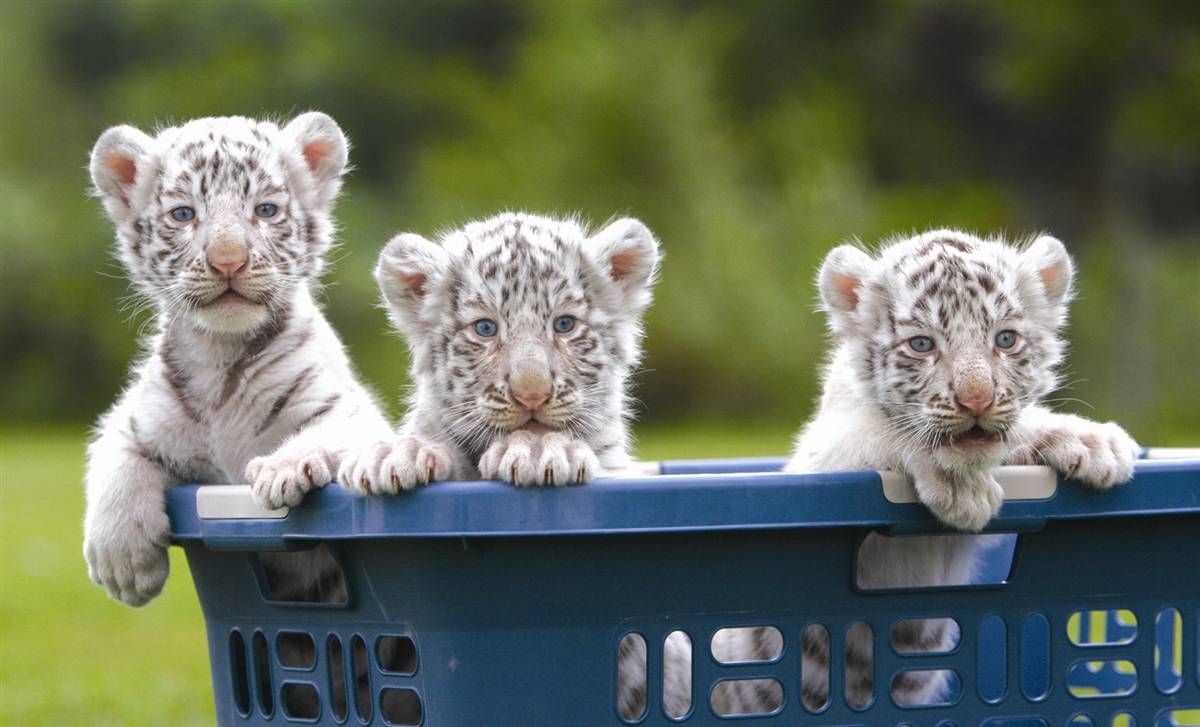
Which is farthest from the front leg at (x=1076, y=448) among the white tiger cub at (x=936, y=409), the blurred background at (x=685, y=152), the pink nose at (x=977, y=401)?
A: the blurred background at (x=685, y=152)

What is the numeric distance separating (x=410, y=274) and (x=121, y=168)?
0.72 meters

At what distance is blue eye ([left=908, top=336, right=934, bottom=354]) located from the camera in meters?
2.63

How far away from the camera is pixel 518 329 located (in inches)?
110

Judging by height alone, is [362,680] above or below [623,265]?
below

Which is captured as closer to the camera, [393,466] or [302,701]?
[393,466]

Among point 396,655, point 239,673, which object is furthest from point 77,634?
point 396,655

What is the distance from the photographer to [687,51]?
17.2m

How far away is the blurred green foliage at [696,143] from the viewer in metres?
14.5

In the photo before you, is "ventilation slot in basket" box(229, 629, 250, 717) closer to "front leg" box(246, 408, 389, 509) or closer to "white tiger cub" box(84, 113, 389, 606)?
"white tiger cub" box(84, 113, 389, 606)

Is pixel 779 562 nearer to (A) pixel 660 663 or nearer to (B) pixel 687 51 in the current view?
(A) pixel 660 663

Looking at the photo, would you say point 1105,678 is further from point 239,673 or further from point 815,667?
point 239,673

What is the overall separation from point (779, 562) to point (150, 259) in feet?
5.02

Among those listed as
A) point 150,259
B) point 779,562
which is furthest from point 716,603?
point 150,259

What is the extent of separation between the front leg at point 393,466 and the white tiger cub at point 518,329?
80 millimetres
